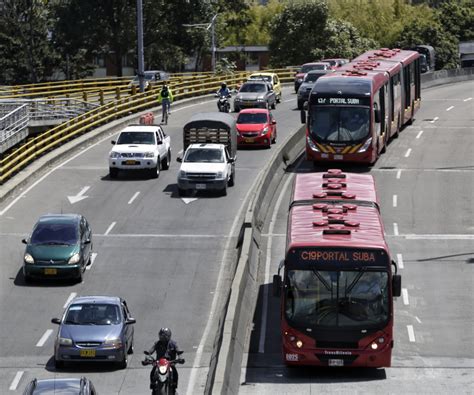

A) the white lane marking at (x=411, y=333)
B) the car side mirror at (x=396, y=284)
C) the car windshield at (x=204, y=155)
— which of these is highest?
the car windshield at (x=204, y=155)

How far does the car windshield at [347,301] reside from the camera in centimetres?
2478

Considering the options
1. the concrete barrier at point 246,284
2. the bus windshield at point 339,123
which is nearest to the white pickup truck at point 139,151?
the concrete barrier at point 246,284

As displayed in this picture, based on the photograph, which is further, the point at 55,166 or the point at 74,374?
the point at 55,166

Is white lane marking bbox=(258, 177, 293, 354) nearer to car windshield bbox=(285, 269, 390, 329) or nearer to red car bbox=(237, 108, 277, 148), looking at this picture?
car windshield bbox=(285, 269, 390, 329)

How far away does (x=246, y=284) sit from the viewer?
30.8m

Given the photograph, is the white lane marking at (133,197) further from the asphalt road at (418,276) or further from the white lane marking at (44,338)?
the white lane marking at (44,338)

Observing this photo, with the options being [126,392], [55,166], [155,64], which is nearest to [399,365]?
[126,392]

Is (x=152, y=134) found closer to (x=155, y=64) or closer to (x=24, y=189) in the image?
(x=24, y=189)

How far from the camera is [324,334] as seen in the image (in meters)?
24.7

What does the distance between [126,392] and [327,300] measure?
14.9 feet

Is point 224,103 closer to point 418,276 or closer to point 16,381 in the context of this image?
point 418,276

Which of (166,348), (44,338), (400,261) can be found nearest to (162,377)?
(166,348)

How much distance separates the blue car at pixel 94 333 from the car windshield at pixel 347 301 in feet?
14.1

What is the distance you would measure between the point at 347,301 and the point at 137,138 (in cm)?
2375
